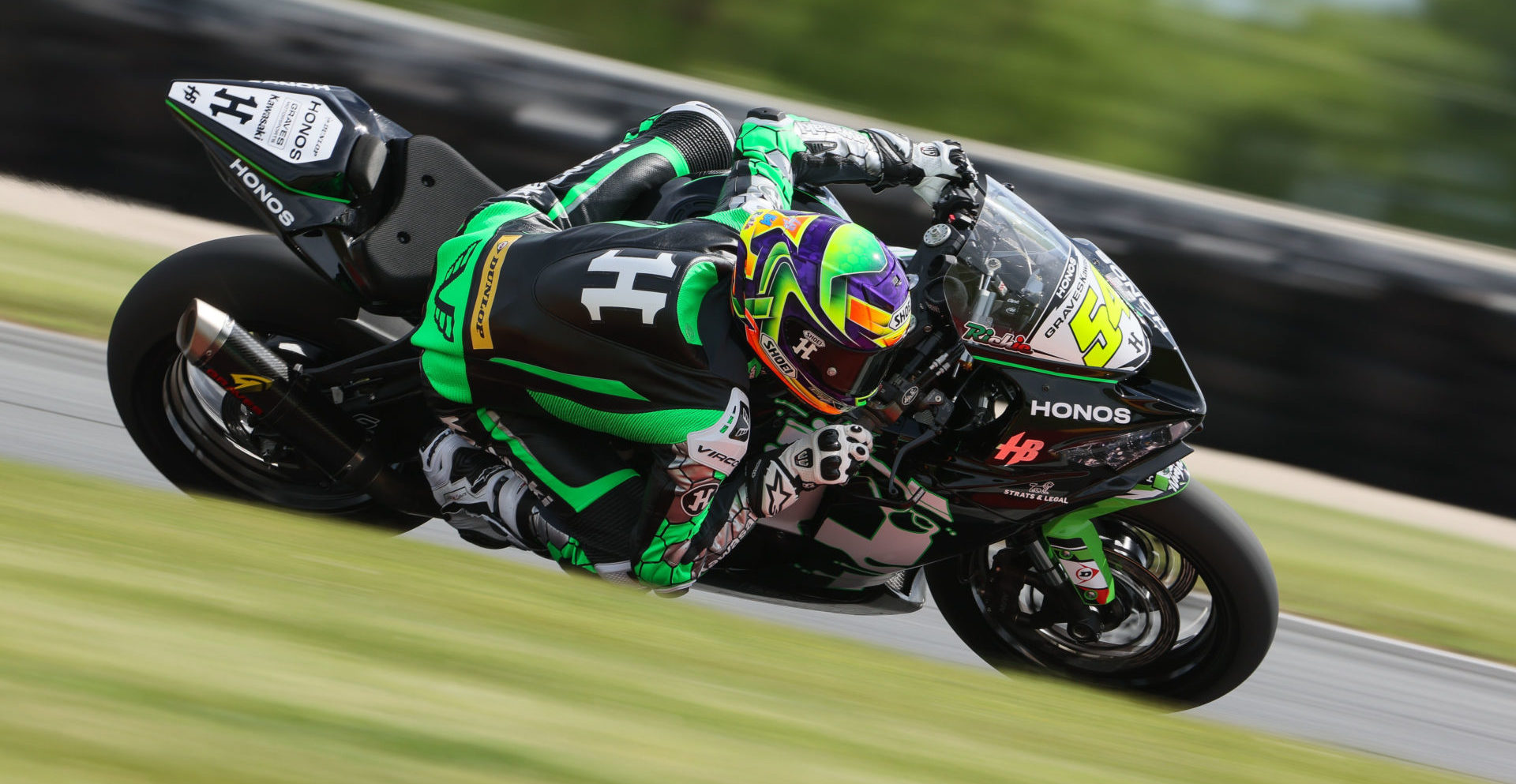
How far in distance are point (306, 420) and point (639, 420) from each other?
3.23ft

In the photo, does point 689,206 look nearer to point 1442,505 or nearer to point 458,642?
point 458,642

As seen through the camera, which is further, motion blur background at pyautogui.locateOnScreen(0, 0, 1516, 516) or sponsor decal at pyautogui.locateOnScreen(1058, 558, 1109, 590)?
motion blur background at pyautogui.locateOnScreen(0, 0, 1516, 516)

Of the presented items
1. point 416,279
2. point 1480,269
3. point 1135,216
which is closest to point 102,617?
point 416,279

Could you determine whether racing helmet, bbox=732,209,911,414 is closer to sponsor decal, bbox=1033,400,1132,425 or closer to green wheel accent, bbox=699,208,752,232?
green wheel accent, bbox=699,208,752,232

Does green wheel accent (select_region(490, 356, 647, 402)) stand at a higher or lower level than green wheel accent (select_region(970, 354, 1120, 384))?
lower

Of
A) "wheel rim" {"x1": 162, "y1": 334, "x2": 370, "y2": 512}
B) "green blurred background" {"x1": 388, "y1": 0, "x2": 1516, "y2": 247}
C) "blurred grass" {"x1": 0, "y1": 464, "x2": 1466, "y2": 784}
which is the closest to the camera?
"blurred grass" {"x1": 0, "y1": 464, "x2": 1466, "y2": 784}

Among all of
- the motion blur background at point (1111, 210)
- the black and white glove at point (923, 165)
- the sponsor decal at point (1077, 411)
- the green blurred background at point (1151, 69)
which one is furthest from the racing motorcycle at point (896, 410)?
the green blurred background at point (1151, 69)

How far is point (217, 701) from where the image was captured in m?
2.19

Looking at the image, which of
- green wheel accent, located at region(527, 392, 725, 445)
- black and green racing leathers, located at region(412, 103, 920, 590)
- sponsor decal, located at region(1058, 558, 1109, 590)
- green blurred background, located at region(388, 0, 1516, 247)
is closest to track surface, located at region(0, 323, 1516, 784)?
sponsor decal, located at region(1058, 558, 1109, 590)

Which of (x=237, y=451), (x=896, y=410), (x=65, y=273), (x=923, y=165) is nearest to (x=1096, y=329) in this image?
(x=896, y=410)

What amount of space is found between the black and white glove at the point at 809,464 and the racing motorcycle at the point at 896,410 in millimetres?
85

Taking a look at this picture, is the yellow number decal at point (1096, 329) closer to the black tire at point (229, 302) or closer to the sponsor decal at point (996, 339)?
the sponsor decal at point (996, 339)

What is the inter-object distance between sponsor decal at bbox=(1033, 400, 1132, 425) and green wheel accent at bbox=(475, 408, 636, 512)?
102 cm

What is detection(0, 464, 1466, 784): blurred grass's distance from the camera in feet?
6.86
